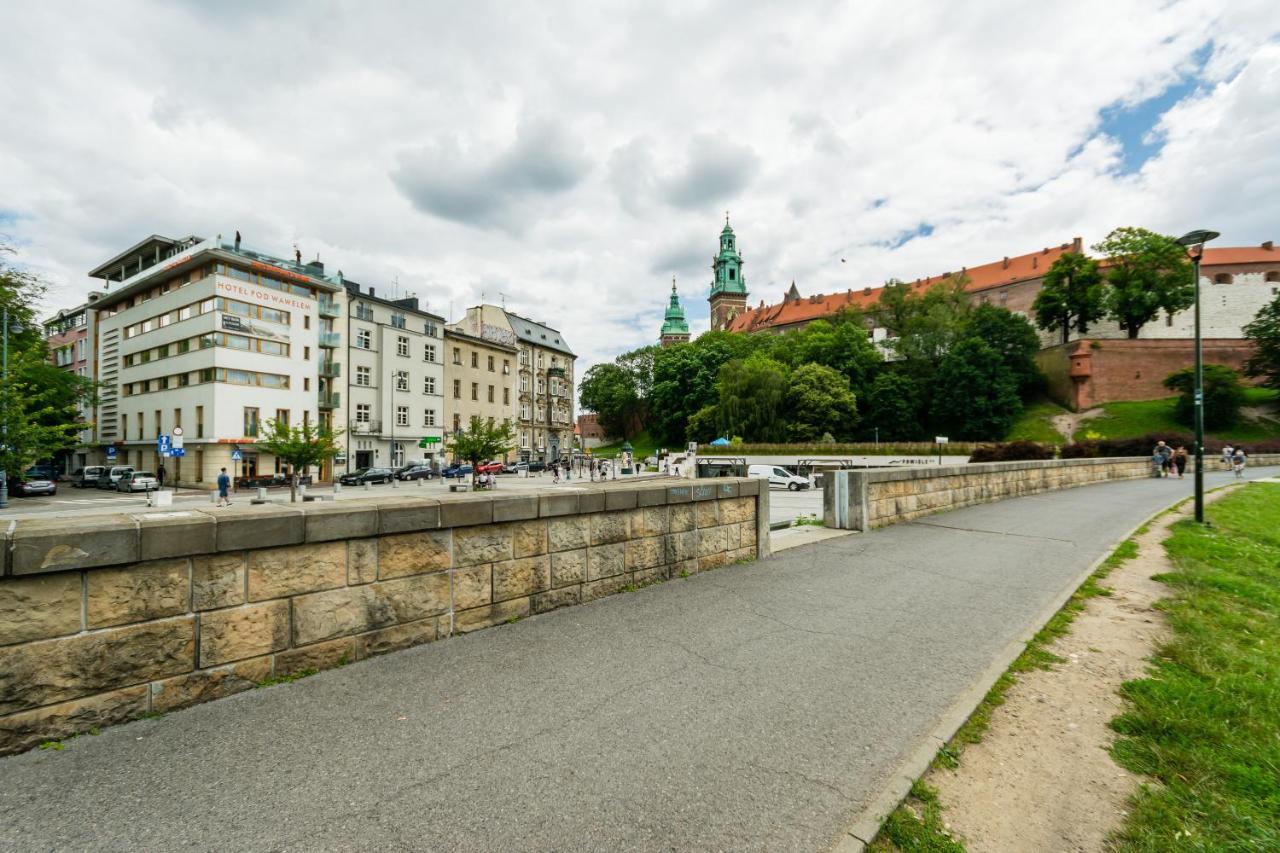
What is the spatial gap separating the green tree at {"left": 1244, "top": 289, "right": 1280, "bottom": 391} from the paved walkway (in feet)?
247

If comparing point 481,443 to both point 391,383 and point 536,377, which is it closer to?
point 391,383

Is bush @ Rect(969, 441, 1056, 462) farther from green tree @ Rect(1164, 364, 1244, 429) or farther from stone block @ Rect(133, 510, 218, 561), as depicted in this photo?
green tree @ Rect(1164, 364, 1244, 429)

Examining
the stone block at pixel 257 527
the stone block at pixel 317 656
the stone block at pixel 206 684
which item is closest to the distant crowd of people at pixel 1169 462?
the stone block at pixel 317 656

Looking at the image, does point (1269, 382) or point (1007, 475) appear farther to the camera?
point (1269, 382)

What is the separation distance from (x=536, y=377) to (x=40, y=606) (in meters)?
69.5

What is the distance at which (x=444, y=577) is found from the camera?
475cm

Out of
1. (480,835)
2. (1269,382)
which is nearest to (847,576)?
(480,835)

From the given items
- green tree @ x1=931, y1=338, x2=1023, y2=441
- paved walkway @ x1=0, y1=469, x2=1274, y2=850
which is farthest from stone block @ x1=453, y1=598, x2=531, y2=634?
green tree @ x1=931, y1=338, x2=1023, y2=441

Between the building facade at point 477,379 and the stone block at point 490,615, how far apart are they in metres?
51.1

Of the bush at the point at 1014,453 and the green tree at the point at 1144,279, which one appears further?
the green tree at the point at 1144,279

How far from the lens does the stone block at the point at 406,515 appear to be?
14.3ft

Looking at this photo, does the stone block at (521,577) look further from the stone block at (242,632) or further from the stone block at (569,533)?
the stone block at (242,632)

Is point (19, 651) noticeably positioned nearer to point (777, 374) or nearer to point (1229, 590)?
point (1229, 590)

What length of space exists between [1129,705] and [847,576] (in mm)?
3514
